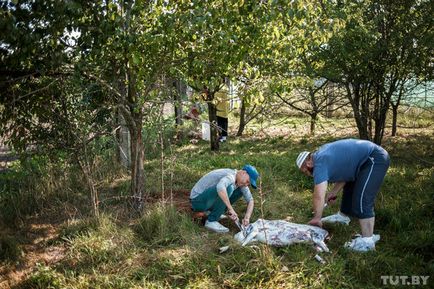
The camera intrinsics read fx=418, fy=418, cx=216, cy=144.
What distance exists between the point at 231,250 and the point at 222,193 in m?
0.60

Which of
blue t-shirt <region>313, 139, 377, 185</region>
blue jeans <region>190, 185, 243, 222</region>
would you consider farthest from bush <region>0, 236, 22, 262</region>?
blue t-shirt <region>313, 139, 377, 185</region>

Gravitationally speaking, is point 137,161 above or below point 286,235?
above

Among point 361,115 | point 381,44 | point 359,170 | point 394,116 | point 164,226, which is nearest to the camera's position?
point 359,170

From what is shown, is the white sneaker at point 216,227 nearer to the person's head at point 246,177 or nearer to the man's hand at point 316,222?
the person's head at point 246,177

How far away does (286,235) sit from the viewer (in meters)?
4.02

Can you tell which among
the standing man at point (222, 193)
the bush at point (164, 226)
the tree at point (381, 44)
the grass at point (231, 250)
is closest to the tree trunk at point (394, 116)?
the tree at point (381, 44)

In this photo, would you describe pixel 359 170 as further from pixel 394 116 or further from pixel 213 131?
pixel 394 116

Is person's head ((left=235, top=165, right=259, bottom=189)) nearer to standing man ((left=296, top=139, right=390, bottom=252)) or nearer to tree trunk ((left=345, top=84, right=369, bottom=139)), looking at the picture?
standing man ((left=296, top=139, right=390, bottom=252))

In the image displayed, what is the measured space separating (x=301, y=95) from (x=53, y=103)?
6192 millimetres

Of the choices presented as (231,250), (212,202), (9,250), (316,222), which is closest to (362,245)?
(316,222)

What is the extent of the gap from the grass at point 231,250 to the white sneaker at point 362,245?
0.31 ft

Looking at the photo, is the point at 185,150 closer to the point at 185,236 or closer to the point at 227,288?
the point at 185,236

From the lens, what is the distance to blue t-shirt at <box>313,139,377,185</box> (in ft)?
12.9

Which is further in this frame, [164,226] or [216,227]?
[216,227]
